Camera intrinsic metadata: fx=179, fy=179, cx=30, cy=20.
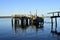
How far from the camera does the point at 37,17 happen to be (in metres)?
97.4

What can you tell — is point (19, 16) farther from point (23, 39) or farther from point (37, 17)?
point (23, 39)

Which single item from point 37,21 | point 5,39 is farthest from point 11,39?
point 37,21

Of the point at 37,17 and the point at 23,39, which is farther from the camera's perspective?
the point at 37,17

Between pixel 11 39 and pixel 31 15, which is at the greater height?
pixel 31 15

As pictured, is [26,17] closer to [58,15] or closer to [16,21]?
[16,21]

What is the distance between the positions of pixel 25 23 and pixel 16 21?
18.3 ft

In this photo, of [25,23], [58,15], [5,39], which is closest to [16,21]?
[25,23]

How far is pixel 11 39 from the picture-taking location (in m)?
42.2

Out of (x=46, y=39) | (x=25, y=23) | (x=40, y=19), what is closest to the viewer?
(x=46, y=39)

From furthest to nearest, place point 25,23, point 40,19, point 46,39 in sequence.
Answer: point 25,23 < point 40,19 < point 46,39

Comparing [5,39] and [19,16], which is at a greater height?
[19,16]

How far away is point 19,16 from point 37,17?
1059cm

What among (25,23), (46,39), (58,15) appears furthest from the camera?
(25,23)

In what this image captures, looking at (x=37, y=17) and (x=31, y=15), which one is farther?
(x=31, y=15)
